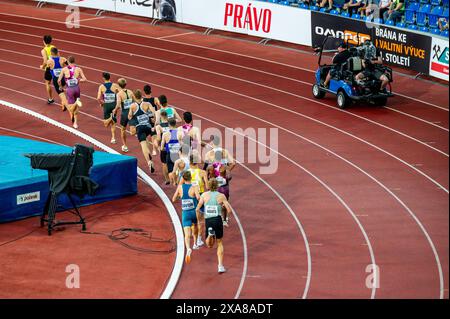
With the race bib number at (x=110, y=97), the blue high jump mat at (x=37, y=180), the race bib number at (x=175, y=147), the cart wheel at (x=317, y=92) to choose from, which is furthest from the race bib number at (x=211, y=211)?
the cart wheel at (x=317, y=92)

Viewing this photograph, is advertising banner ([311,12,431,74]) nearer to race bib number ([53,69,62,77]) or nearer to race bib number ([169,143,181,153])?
race bib number ([53,69,62,77])

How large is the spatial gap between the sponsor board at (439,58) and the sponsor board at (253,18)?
5060 millimetres

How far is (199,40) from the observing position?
32406mm

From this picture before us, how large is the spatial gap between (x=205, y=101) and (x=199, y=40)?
22.0 feet

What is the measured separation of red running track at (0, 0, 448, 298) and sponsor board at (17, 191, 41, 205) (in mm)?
2687

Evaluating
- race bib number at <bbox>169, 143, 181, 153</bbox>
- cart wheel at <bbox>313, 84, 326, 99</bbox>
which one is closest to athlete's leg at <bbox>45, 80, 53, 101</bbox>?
cart wheel at <bbox>313, 84, 326, 99</bbox>

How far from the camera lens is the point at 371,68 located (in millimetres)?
24594

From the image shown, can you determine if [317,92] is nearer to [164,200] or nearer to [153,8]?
[164,200]

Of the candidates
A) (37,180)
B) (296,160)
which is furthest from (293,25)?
(37,180)

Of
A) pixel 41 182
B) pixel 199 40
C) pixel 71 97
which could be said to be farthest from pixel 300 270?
pixel 199 40

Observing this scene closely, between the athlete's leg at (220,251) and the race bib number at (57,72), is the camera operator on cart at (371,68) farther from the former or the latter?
the athlete's leg at (220,251)

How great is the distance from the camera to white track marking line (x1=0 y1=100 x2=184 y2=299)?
16156mm

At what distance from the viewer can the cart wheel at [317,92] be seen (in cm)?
2574

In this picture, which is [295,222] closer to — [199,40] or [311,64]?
[311,64]
